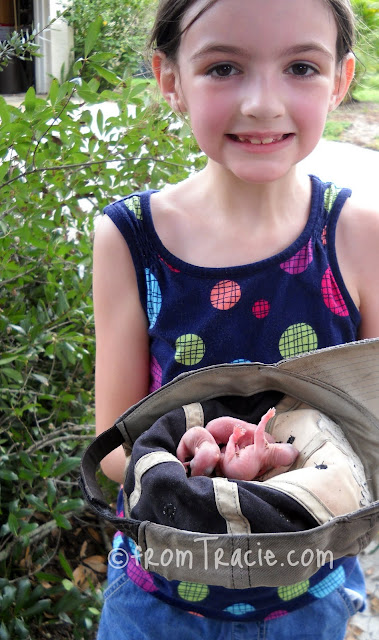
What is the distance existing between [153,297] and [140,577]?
0.49 meters

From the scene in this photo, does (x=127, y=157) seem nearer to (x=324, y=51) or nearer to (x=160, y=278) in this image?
(x=160, y=278)

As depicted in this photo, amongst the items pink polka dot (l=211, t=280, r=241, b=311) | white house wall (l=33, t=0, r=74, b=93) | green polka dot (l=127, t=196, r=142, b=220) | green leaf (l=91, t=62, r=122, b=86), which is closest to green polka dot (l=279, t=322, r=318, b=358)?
pink polka dot (l=211, t=280, r=241, b=311)

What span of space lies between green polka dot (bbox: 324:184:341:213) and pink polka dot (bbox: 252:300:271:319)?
221 millimetres

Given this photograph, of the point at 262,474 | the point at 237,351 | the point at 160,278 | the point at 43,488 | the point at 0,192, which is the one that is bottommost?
the point at 43,488

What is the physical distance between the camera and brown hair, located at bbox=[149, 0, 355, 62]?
118cm

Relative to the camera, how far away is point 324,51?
1.13 meters

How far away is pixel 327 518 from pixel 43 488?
1.22 metres

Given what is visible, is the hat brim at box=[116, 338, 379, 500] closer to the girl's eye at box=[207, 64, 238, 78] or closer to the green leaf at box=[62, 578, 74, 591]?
the girl's eye at box=[207, 64, 238, 78]

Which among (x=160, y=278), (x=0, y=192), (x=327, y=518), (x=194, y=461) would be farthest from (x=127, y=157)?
(x=327, y=518)

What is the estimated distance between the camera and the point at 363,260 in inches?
50.1

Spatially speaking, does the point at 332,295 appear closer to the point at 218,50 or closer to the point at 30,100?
the point at 218,50

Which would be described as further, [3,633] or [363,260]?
[3,633]

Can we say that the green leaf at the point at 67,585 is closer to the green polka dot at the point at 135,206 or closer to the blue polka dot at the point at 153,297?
the blue polka dot at the point at 153,297

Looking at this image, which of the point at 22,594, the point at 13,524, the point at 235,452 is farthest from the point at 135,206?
the point at 22,594
